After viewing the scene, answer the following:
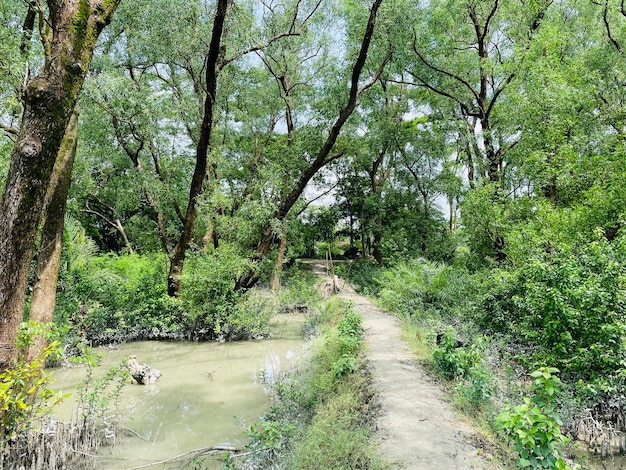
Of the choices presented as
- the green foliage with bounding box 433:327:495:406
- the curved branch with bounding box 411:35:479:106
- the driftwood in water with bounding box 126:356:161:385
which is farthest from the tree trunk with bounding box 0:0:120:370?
the curved branch with bounding box 411:35:479:106

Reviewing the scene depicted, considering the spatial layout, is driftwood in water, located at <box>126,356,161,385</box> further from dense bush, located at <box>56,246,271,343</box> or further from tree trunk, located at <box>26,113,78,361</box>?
dense bush, located at <box>56,246,271,343</box>

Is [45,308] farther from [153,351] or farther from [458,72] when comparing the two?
[458,72]

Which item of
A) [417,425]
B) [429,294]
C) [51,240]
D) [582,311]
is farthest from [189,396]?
[429,294]

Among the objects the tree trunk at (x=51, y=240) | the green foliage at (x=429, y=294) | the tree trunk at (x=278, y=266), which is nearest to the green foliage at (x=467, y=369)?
the green foliage at (x=429, y=294)

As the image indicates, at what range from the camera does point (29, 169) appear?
3891 mm

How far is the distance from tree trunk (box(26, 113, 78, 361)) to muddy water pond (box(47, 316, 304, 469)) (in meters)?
1.70

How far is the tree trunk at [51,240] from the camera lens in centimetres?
606

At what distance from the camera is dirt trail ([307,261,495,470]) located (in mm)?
3553

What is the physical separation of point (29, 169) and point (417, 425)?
4.78m

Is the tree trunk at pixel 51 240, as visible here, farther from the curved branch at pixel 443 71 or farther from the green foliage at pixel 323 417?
the curved branch at pixel 443 71

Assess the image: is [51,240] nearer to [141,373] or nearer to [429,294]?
[141,373]

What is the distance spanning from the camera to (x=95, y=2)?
4453 millimetres

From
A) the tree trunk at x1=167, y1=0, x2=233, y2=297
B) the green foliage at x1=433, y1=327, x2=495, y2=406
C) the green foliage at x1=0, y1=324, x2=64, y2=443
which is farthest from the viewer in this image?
the tree trunk at x1=167, y1=0, x2=233, y2=297

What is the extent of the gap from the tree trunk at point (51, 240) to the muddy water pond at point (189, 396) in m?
1.70
